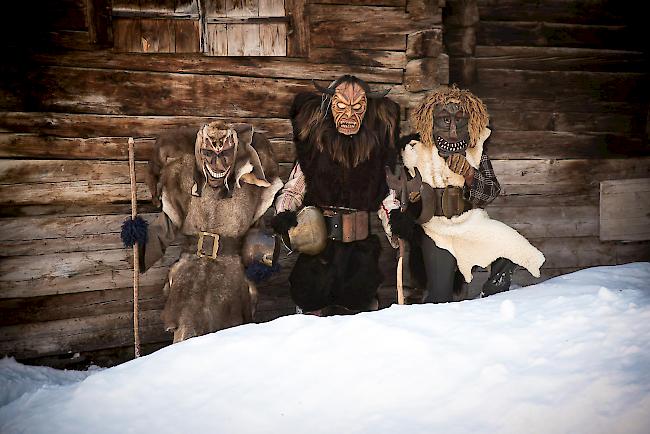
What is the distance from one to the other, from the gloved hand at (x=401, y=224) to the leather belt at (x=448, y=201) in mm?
253

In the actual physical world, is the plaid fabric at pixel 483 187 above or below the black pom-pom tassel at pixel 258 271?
above

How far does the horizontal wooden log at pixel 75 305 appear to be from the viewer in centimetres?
378

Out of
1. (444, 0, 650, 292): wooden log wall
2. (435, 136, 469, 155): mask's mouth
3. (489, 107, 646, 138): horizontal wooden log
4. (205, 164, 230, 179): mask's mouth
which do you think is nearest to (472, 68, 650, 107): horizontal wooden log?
(444, 0, 650, 292): wooden log wall

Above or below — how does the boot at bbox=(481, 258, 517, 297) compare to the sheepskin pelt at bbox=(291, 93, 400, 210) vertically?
below

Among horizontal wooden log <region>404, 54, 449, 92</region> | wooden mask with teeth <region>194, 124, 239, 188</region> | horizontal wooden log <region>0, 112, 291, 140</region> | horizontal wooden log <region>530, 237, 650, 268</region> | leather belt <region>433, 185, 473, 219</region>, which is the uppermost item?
horizontal wooden log <region>404, 54, 449, 92</region>

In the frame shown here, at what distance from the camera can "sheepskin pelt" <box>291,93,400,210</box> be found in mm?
3543

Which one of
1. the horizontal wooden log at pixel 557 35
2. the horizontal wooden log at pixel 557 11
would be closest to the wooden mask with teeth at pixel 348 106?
the horizontal wooden log at pixel 557 35

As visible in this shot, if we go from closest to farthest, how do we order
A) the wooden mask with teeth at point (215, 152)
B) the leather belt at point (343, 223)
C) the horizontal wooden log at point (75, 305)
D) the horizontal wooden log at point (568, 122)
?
the wooden mask with teeth at point (215, 152) < the leather belt at point (343, 223) < the horizontal wooden log at point (75, 305) < the horizontal wooden log at point (568, 122)

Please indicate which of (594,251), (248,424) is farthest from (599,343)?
(594,251)

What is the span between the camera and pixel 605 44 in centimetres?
502

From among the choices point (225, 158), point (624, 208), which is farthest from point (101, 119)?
point (624, 208)

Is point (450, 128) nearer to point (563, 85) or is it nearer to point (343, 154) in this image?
point (343, 154)

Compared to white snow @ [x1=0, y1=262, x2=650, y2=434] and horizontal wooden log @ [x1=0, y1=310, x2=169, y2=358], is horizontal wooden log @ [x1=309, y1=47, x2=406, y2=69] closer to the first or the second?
horizontal wooden log @ [x1=0, y1=310, x2=169, y2=358]

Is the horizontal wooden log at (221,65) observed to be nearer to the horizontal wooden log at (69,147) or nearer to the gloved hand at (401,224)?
the horizontal wooden log at (69,147)
